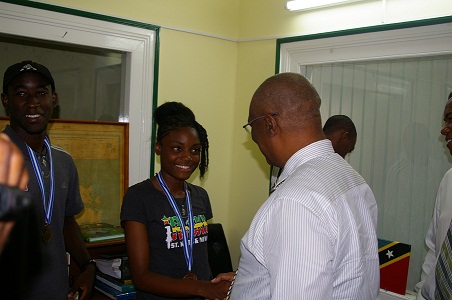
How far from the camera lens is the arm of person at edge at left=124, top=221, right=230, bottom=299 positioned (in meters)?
1.79

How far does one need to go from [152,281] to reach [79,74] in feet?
5.65

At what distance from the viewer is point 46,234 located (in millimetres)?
1881

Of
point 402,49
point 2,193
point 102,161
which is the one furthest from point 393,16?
point 2,193

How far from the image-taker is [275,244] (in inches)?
46.6

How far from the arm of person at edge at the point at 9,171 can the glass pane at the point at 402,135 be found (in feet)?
9.04

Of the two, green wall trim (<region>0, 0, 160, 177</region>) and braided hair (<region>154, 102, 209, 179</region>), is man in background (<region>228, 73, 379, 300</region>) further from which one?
green wall trim (<region>0, 0, 160, 177</region>)

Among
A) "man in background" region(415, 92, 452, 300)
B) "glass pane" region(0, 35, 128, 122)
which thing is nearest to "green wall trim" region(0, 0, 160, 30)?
"glass pane" region(0, 35, 128, 122)

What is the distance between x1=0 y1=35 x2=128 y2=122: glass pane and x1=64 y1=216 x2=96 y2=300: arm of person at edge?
968 mm

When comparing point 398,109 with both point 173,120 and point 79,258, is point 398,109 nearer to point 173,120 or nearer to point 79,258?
point 173,120

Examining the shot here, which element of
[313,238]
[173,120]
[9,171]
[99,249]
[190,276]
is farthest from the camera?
[99,249]

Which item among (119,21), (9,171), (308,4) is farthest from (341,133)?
(9,171)

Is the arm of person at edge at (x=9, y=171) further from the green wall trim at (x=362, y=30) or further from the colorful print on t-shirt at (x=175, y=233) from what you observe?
the green wall trim at (x=362, y=30)

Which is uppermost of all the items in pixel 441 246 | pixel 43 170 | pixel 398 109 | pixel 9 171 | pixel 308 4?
pixel 308 4

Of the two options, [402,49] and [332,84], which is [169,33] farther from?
[402,49]
